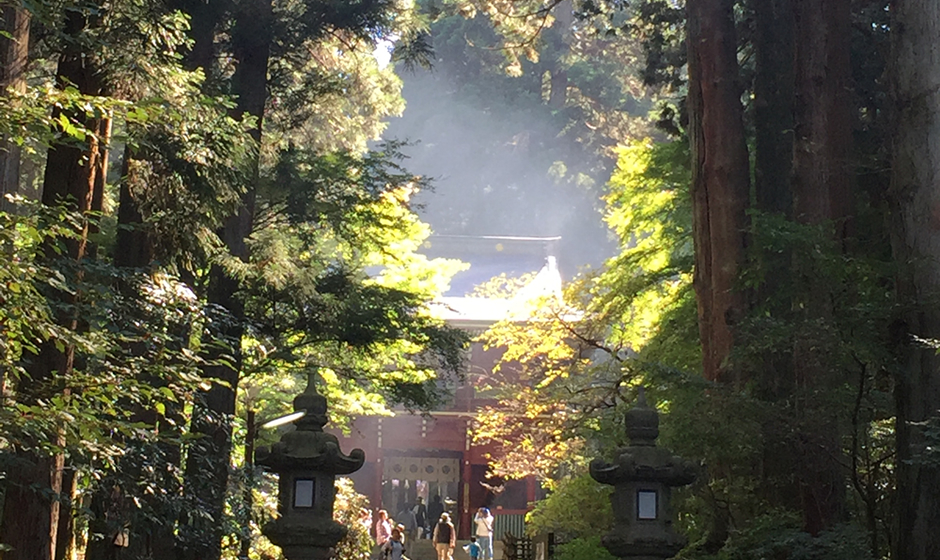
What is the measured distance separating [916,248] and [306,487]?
5129 mm

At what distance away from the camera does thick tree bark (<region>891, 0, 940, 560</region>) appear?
789cm

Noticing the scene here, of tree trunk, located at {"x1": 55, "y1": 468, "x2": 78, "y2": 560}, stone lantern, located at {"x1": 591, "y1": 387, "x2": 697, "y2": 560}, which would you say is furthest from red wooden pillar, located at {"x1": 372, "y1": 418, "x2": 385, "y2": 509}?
stone lantern, located at {"x1": 591, "y1": 387, "x2": 697, "y2": 560}

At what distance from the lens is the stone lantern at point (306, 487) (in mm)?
8438

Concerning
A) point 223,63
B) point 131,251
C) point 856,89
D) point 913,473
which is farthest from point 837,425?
point 223,63

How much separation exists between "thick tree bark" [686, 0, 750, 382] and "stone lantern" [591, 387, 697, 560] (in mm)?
2756

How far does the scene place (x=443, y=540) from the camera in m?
19.9

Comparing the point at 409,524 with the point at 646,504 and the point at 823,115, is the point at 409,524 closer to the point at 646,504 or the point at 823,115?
the point at 823,115

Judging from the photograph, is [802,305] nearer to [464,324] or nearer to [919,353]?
[919,353]

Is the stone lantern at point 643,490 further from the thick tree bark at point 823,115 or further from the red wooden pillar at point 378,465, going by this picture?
the red wooden pillar at point 378,465

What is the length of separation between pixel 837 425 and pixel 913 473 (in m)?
0.69

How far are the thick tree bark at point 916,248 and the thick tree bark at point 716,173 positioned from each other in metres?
2.76

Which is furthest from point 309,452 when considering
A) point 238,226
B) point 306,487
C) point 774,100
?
point 774,100

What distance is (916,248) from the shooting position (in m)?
8.28

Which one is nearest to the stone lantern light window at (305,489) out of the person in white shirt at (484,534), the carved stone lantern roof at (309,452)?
the carved stone lantern roof at (309,452)
